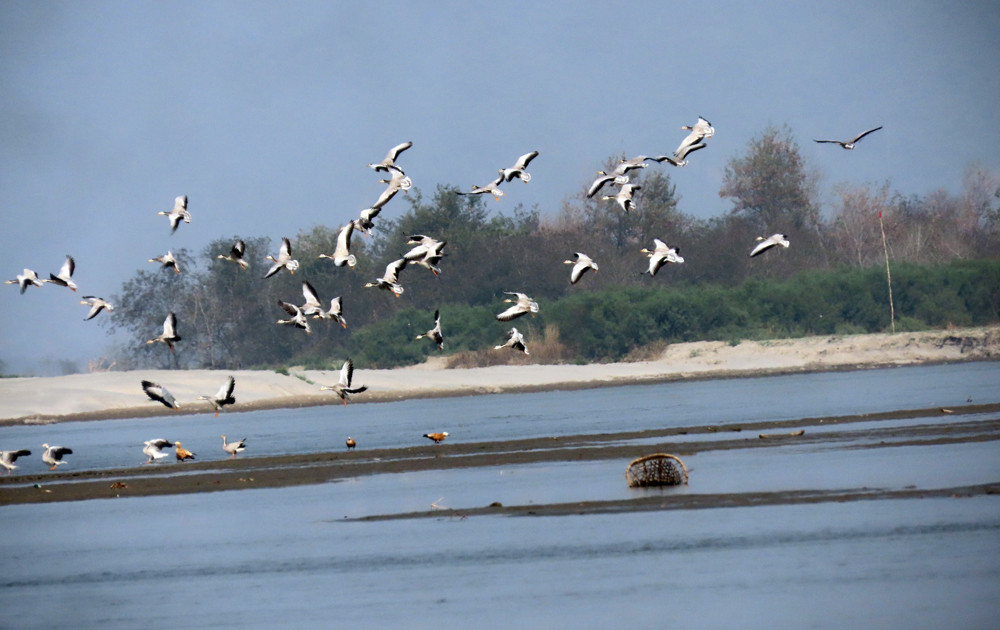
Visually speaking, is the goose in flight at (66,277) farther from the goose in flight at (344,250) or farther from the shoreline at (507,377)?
the shoreline at (507,377)

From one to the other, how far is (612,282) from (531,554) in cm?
5225

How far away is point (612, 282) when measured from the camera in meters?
70.2

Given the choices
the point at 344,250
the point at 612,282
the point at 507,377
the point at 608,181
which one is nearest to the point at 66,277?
the point at 344,250

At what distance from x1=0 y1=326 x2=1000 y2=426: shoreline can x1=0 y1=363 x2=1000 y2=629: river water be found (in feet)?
82.0

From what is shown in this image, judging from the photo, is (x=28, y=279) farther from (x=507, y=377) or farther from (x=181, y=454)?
(x=507, y=377)

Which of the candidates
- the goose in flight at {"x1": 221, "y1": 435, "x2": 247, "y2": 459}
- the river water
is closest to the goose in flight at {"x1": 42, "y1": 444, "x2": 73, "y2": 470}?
the goose in flight at {"x1": 221, "y1": 435, "x2": 247, "y2": 459}

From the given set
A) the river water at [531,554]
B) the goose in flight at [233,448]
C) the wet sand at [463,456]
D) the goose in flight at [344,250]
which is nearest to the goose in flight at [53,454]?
the wet sand at [463,456]

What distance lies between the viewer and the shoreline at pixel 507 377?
2036 inches

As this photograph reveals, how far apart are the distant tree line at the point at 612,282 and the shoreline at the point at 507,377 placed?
2.36 m

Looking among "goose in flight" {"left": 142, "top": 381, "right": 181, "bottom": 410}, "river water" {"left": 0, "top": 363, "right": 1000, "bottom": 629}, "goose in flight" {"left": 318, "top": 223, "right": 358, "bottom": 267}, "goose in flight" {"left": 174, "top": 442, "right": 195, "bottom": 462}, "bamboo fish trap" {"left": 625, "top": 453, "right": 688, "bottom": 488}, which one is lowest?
"river water" {"left": 0, "top": 363, "right": 1000, "bottom": 629}

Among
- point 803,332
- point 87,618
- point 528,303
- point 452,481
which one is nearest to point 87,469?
point 452,481

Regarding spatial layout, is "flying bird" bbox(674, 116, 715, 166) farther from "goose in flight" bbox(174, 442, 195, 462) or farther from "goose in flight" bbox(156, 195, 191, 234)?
"goose in flight" bbox(174, 442, 195, 462)

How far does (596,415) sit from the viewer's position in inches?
1490

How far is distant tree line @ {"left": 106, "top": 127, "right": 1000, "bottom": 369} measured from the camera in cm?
5791
